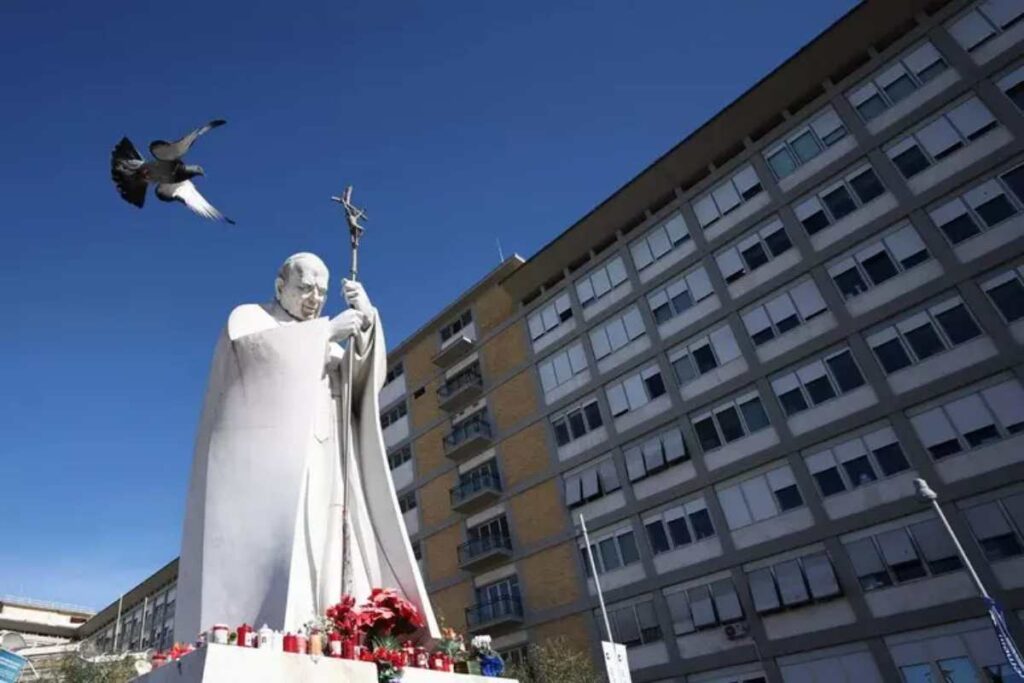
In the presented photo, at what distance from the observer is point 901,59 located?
27578mm

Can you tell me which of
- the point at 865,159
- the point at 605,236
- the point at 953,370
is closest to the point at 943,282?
the point at 953,370

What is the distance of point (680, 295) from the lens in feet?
104

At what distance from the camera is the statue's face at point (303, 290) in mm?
8719

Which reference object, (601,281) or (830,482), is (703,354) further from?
(601,281)

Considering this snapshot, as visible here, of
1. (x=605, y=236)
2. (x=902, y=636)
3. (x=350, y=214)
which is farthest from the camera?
(x=605, y=236)

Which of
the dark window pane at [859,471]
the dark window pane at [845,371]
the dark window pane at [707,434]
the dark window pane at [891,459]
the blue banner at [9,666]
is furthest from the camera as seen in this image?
the dark window pane at [707,434]

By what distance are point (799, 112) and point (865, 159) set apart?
12.9ft

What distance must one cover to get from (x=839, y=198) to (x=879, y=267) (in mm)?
3443

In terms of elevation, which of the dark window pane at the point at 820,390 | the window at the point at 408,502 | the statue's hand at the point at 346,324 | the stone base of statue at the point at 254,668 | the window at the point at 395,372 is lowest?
the stone base of statue at the point at 254,668

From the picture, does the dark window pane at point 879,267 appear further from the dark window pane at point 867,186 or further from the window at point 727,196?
the window at point 727,196

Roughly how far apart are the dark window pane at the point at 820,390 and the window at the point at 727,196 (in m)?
8.72

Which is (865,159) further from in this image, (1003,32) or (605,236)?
(605,236)

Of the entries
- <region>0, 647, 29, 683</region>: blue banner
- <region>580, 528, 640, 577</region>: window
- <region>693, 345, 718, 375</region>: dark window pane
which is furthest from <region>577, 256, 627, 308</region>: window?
<region>0, 647, 29, 683</region>: blue banner

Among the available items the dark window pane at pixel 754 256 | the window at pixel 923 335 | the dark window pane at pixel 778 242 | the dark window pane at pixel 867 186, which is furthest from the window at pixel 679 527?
the dark window pane at pixel 867 186
